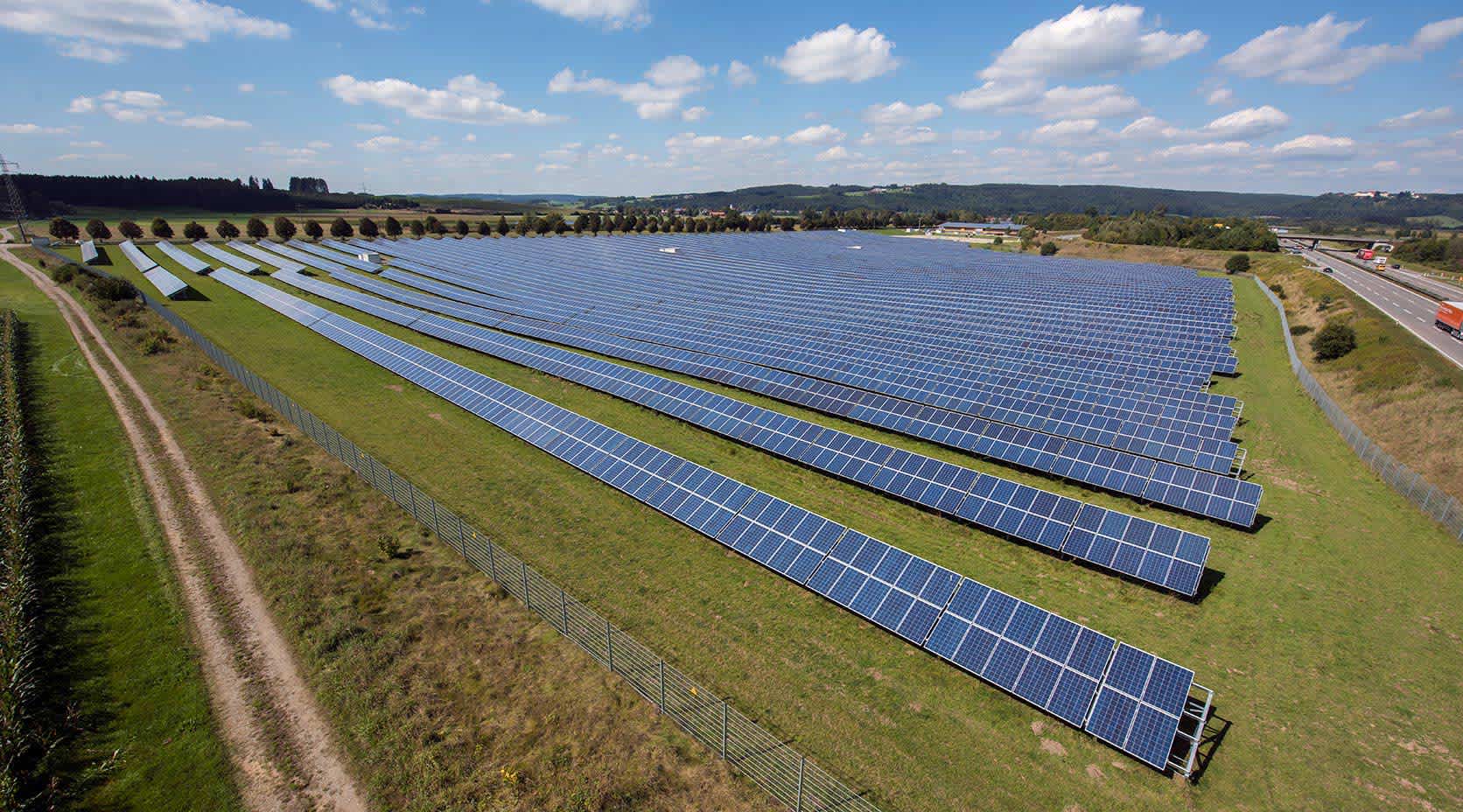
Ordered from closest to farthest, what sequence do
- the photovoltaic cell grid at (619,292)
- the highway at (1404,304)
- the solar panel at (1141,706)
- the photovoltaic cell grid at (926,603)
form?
1. the solar panel at (1141,706)
2. the photovoltaic cell grid at (926,603)
3. the photovoltaic cell grid at (619,292)
4. the highway at (1404,304)

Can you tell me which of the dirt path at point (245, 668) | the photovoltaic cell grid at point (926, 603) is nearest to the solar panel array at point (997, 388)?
the photovoltaic cell grid at point (926, 603)

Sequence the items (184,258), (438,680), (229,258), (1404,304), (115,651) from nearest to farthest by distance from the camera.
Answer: (438,680) < (115,651) < (1404,304) < (184,258) < (229,258)

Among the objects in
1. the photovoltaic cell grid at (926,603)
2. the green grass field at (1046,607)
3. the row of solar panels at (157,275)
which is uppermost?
the row of solar panels at (157,275)

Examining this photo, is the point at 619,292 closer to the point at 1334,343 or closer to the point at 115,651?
the point at 115,651

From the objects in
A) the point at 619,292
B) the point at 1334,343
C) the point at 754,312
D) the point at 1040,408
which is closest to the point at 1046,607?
the point at 1040,408

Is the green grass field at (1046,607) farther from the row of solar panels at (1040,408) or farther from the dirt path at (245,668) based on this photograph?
the dirt path at (245,668)

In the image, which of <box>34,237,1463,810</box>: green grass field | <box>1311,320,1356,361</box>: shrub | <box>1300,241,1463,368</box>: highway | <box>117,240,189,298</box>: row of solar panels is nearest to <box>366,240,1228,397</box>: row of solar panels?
<box>1311,320,1356,361</box>: shrub
